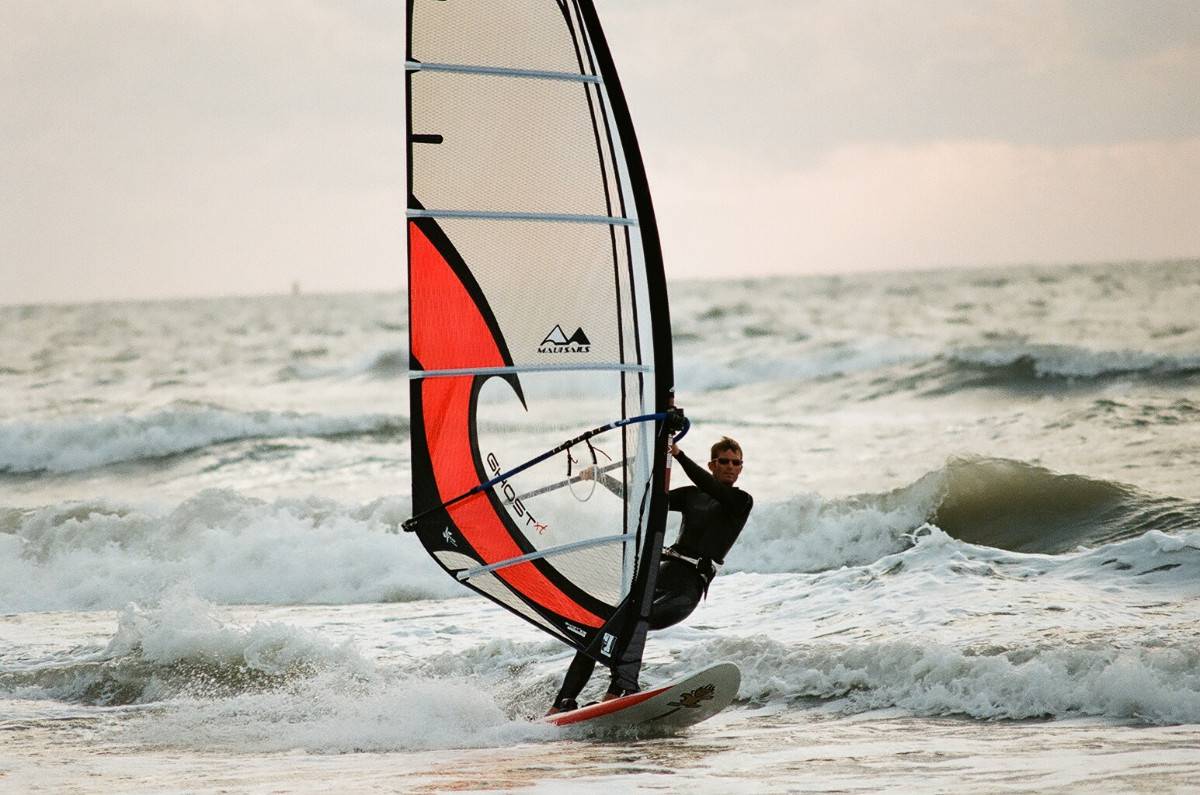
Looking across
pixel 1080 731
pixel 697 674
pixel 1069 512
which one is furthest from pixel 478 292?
pixel 1069 512

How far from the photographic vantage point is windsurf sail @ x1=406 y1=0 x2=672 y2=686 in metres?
5.35

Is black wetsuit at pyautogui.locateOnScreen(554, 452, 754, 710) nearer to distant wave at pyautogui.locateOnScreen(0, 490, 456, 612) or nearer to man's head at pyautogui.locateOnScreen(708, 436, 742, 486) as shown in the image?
man's head at pyautogui.locateOnScreen(708, 436, 742, 486)

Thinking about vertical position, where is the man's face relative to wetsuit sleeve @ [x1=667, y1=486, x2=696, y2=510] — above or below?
above

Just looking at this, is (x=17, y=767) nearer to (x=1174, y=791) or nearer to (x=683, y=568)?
(x=683, y=568)

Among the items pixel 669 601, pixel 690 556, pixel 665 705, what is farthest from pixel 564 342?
pixel 665 705

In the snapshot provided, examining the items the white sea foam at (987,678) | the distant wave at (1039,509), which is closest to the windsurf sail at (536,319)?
the white sea foam at (987,678)

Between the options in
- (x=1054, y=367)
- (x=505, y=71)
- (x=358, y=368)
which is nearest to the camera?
(x=505, y=71)

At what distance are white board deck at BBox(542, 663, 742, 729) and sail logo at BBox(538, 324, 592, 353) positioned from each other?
1.39 metres

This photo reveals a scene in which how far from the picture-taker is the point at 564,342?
18.0ft

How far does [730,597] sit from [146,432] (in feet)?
36.9

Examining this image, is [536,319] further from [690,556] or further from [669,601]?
[669,601]

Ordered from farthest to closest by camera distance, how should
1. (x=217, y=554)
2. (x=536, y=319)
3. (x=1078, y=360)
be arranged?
(x=1078, y=360) → (x=217, y=554) → (x=536, y=319)

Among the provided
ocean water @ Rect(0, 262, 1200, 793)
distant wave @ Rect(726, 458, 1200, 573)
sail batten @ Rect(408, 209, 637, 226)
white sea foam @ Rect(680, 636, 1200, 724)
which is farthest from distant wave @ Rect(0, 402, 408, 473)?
sail batten @ Rect(408, 209, 637, 226)

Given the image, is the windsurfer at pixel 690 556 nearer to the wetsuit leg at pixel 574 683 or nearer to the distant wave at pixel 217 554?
the wetsuit leg at pixel 574 683
